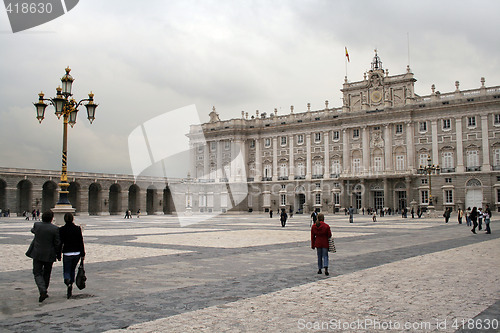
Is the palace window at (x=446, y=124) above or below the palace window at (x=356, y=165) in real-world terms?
above

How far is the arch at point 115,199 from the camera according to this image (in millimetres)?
72250

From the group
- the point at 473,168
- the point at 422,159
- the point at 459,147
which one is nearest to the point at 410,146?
the point at 422,159

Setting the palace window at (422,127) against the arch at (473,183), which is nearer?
the arch at (473,183)

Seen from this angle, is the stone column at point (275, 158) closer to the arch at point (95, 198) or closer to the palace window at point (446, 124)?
the palace window at point (446, 124)

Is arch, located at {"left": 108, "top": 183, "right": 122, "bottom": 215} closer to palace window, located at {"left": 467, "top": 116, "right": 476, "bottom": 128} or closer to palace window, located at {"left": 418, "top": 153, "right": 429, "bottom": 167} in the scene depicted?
palace window, located at {"left": 418, "top": 153, "right": 429, "bottom": 167}

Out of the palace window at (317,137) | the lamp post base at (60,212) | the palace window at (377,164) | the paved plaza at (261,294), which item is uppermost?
the palace window at (317,137)

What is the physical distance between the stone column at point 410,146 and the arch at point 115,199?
42747 mm

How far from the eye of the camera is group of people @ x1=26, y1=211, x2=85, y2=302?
7.83 meters

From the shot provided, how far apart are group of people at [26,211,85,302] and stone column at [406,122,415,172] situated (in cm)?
5629

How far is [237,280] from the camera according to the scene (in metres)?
9.70

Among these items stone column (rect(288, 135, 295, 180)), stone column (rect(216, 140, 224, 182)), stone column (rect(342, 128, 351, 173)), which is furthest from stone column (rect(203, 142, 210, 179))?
stone column (rect(342, 128, 351, 173))

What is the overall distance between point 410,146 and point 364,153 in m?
6.17

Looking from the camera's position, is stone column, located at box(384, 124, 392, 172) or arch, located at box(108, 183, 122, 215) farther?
arch, located at box(108, 183, 122, 215)

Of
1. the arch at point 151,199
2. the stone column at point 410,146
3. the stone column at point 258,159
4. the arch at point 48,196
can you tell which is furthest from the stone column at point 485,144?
the arch at point 48,196
